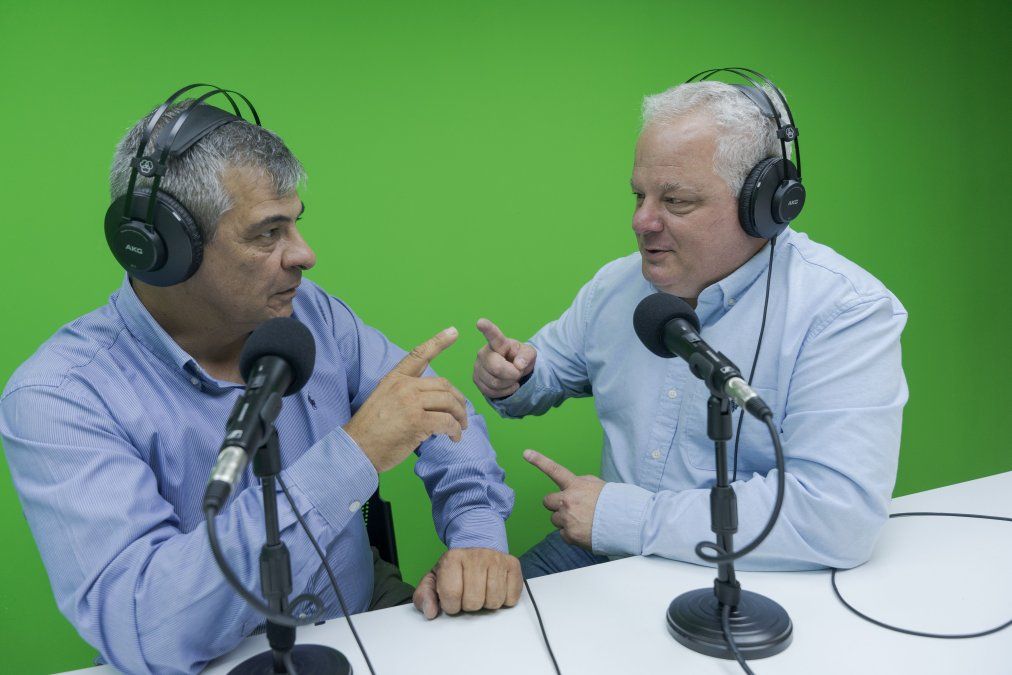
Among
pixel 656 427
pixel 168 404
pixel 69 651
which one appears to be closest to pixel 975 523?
pixel 656 427

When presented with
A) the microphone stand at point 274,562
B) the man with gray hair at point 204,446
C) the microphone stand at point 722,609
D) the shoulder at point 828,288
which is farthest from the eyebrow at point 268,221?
the shoulder at point 828,288

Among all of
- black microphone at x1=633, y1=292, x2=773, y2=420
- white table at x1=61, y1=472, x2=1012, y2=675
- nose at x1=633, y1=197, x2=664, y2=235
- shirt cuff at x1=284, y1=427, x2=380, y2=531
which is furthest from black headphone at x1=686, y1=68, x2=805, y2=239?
shirt cuff at x1=284, y1=427, x2=380, y2=531

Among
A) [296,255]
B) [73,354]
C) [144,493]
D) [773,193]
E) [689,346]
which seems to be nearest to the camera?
[689,346]

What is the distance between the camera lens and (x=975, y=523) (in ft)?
4.66

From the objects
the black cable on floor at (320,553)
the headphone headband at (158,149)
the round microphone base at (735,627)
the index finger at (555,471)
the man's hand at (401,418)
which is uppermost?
the headphone headband at (158,149)

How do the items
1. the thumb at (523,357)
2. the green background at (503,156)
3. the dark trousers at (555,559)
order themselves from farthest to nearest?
the green background at (503,156) < the dark trousers at (555,559) < the thumb at (523,357)

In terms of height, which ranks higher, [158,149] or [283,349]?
[158,149]

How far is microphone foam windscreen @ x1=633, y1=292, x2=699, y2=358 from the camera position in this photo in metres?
1.11

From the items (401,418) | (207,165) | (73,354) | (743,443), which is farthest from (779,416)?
(73,354)

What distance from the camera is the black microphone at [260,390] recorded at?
77 cm

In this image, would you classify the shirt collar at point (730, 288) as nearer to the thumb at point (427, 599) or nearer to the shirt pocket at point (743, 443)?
the shirt pocket at point (743, 443)

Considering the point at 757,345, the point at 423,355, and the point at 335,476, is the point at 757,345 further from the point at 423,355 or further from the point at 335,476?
the point at 335,476

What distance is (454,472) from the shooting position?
1.53m

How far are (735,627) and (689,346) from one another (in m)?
0.38
